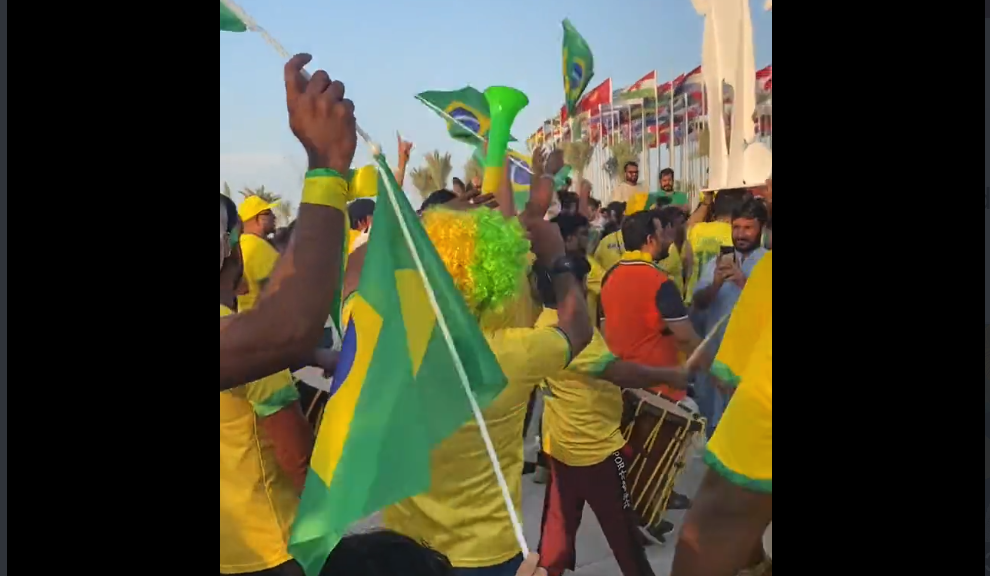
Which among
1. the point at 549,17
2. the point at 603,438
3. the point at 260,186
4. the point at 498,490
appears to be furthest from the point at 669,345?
the point at 260,186

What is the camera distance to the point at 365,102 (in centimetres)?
194

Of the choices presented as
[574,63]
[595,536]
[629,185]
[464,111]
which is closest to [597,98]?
[574,63]

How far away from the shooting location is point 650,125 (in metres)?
2.14

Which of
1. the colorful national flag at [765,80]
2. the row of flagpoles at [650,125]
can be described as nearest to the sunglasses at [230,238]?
the row of flagpoles at [650,125]

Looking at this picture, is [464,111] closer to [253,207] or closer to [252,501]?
[253,207]

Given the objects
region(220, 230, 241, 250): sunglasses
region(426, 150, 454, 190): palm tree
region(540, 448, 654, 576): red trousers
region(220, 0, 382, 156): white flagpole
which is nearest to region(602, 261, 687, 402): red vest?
region(540, 448, 654, 576): red trousers

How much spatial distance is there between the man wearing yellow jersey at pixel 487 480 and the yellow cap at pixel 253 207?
2.01ft

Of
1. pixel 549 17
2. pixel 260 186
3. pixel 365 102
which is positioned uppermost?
pixel 549 17

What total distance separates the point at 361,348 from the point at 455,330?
0.23 metres

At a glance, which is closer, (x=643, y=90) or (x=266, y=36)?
(x=266, y=36)

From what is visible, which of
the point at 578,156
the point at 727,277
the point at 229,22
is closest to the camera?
the point at 229,22

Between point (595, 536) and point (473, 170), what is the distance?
3.42 ft

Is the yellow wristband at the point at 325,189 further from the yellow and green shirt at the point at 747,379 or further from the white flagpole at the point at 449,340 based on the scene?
the yellow and green shirt at the point at 747,379

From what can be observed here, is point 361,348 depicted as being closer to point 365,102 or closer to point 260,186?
point 260,186
